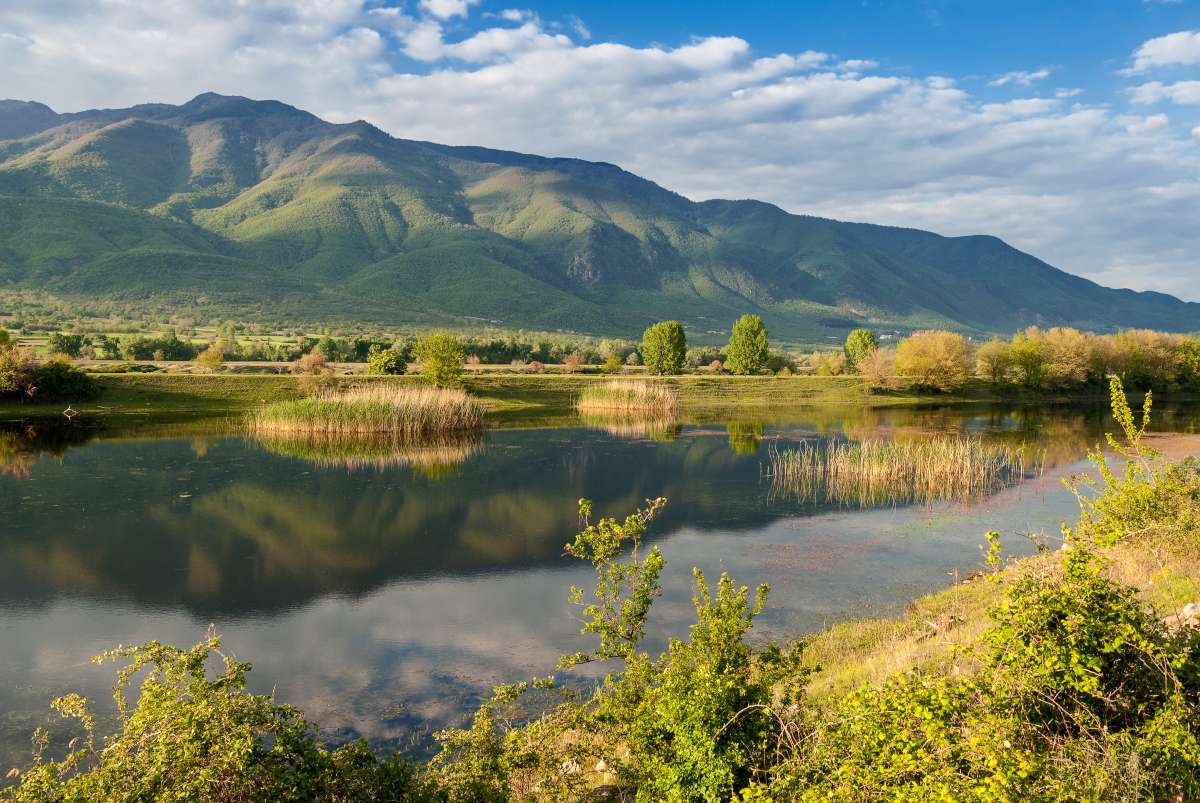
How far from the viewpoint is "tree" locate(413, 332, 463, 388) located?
2315 inches

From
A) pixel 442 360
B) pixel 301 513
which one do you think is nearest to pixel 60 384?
pixel 442 360

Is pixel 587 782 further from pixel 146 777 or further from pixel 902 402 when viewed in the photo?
pixel 902 402

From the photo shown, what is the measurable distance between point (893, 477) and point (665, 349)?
5248cm

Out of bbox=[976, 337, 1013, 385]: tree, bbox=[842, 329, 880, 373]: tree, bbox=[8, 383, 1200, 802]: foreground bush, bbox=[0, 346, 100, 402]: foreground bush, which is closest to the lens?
bbox=[8, 383, 1200, 802]: foreground bush

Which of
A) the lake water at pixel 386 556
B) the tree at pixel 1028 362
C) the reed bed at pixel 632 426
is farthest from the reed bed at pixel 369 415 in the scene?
the tree at pixel 1028 362

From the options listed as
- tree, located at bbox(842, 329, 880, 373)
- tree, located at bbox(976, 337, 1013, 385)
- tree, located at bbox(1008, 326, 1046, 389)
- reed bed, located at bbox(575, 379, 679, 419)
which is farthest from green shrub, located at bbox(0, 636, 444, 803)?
tree, located at bbox(842, 329, 880, 373)

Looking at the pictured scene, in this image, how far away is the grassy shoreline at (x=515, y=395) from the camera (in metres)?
53.2

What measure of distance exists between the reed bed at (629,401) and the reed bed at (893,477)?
26.9 metres

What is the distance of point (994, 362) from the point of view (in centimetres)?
8600

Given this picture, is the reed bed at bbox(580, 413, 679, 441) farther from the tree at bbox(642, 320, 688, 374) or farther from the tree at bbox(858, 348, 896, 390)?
the tree at bbox(858, 348, 896, 390)

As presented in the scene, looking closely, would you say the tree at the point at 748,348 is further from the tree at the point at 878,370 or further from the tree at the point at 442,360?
the tree at the point at 442,360

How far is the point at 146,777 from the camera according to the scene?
6.54 metres

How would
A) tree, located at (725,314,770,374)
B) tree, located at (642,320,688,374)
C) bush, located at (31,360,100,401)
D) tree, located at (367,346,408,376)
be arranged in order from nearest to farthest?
bush, located at (31,360,100,401), tree, located at (367,346,408,376), tree, located at (642,320,688,374), tree, located at (725,314,770,374)

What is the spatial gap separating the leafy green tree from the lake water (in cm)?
3551
